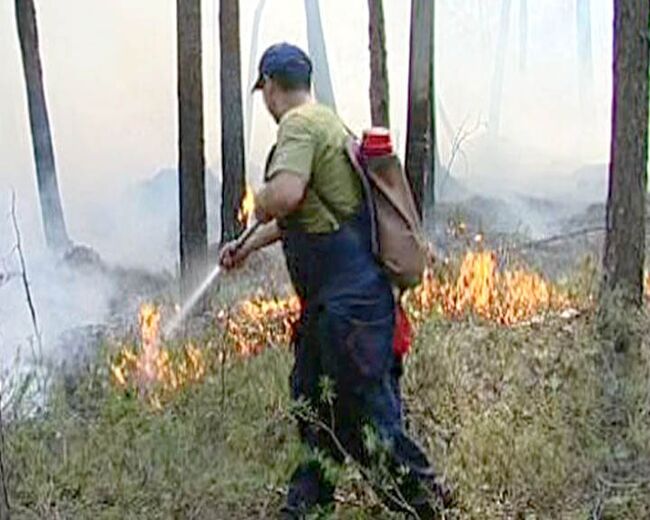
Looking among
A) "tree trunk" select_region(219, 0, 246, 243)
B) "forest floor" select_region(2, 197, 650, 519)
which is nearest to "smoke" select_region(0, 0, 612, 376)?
"tree trunk" select_region(219, 0, 246, 243)

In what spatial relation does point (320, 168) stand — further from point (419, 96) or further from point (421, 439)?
point (419, 96)

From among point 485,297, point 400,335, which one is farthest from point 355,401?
point 485,297

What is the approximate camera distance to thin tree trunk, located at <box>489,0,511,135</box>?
25.8 meters

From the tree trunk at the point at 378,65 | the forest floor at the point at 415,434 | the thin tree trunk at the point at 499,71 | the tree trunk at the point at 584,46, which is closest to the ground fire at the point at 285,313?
the forest floor at the point at 415,434

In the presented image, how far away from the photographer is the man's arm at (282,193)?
4426mm

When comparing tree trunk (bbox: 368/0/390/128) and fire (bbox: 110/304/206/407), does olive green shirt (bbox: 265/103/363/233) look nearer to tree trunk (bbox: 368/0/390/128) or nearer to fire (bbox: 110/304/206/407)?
fire (bbox: 110/304/206/407)

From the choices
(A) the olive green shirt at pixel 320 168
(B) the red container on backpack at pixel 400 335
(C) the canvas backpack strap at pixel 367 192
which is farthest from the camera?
(B) the red container on backpack at pixel 400 335

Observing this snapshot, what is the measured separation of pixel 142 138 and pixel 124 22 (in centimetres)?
203

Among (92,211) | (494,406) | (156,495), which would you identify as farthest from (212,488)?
(92,211)

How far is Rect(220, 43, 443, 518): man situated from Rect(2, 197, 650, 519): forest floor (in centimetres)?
17

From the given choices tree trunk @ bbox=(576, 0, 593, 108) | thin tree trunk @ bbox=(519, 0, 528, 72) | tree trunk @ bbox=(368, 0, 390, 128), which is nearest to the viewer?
tree trunk @ bbox=(368, 0, 390, 128)

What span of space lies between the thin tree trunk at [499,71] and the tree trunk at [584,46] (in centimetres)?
175

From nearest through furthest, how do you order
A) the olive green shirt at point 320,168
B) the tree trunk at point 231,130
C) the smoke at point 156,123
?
the olive green shirt at point 320,168, the tree trunk at point 231,130, the smoke at point 156,123

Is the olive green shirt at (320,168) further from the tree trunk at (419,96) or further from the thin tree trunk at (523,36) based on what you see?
the thin tree trunk at (523,36)
